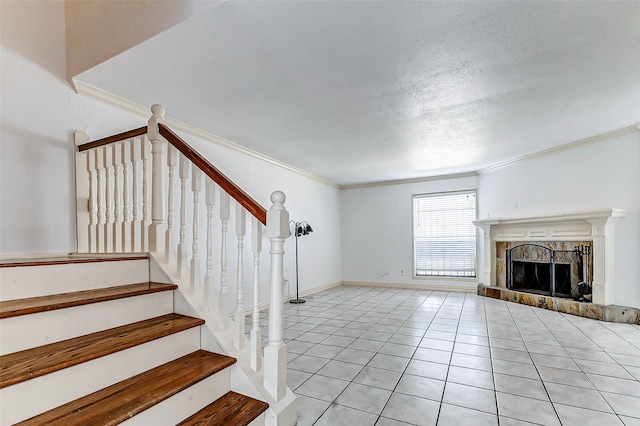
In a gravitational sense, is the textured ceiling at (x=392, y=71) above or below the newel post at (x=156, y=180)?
above

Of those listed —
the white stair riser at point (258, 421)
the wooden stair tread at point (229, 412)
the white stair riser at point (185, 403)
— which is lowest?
the white stair riser at point (258, 421)

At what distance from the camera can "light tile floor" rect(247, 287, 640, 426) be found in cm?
194

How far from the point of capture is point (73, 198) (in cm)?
254

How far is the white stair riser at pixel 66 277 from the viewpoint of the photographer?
4.90 feet

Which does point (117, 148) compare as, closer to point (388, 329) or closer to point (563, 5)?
point (563, 5)

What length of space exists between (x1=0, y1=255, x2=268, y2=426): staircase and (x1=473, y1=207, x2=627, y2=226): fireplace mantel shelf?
4716 mm

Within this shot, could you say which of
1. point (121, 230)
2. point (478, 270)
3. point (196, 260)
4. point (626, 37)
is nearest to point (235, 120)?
point (121, 230)

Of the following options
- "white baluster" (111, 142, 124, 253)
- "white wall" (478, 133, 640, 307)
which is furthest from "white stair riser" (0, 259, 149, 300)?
"white wall" (478, 133, 640, 307)

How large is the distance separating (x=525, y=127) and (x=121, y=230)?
4.36 m

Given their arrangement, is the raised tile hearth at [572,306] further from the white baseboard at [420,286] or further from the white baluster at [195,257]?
the white baluster at [195,257]

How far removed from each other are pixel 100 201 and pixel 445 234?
5.88 metres

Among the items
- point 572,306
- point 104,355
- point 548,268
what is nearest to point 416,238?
point 548,268

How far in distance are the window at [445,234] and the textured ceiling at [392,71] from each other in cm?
237

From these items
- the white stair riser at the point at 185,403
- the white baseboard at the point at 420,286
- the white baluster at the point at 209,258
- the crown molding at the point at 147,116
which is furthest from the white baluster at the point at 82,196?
the white baseboard at the point at 420,286
